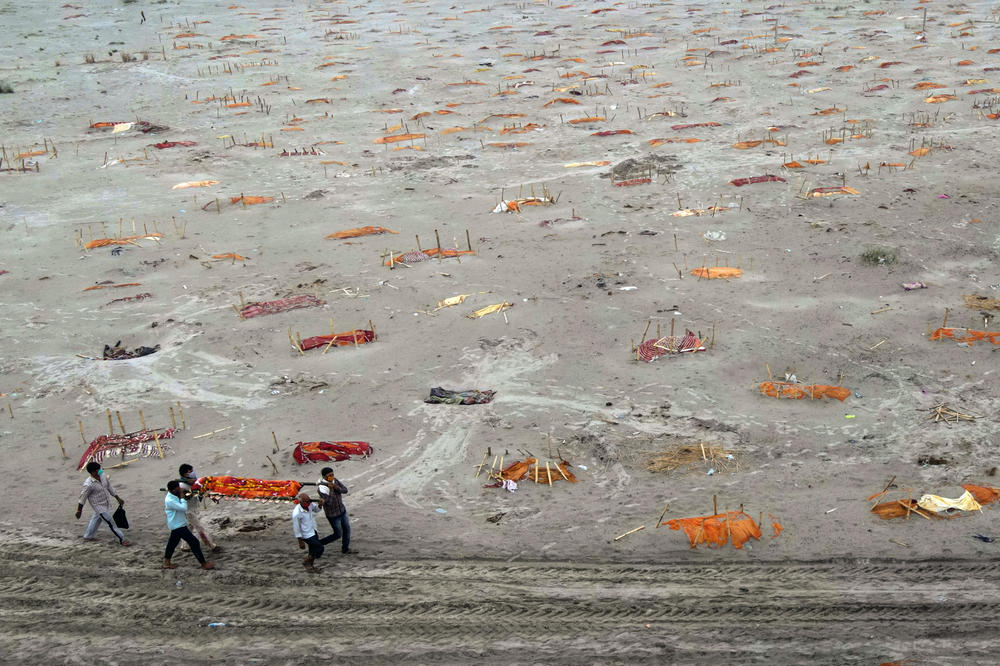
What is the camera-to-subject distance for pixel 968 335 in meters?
13.3

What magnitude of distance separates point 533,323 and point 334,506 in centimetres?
630

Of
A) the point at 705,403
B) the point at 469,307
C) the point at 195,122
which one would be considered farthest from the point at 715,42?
the point at 705,403

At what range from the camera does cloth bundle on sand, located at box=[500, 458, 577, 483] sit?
10438mm

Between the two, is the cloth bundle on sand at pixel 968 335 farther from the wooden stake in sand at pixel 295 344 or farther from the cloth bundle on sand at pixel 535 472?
the wooden stake in sand at pixel 295 344

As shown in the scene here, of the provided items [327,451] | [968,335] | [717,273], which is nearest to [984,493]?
[968,335]

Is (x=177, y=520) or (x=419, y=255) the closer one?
(x=177, y=520)

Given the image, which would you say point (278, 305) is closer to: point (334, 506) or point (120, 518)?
point (120, 518)

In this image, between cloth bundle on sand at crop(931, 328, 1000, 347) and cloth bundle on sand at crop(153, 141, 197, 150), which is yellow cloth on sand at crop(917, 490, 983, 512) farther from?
cloth bundle on sand at crop(153, 141, 197, 150)

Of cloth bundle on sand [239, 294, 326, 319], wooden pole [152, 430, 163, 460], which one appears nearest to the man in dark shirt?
wooden pole [152, 430, 163, 460]

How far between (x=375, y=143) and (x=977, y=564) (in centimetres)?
1999

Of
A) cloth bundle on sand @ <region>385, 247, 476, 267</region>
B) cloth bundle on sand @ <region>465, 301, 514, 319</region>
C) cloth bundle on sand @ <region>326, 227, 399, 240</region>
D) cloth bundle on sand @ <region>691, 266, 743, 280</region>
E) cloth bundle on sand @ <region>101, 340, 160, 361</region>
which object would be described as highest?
cloth bundle on sand @ <region>326, 227, 399, 240</region>

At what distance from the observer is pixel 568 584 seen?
870 centimetres

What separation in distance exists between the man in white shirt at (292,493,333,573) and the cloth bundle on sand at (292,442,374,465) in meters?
1.89

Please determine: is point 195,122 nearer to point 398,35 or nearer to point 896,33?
point 398,35
